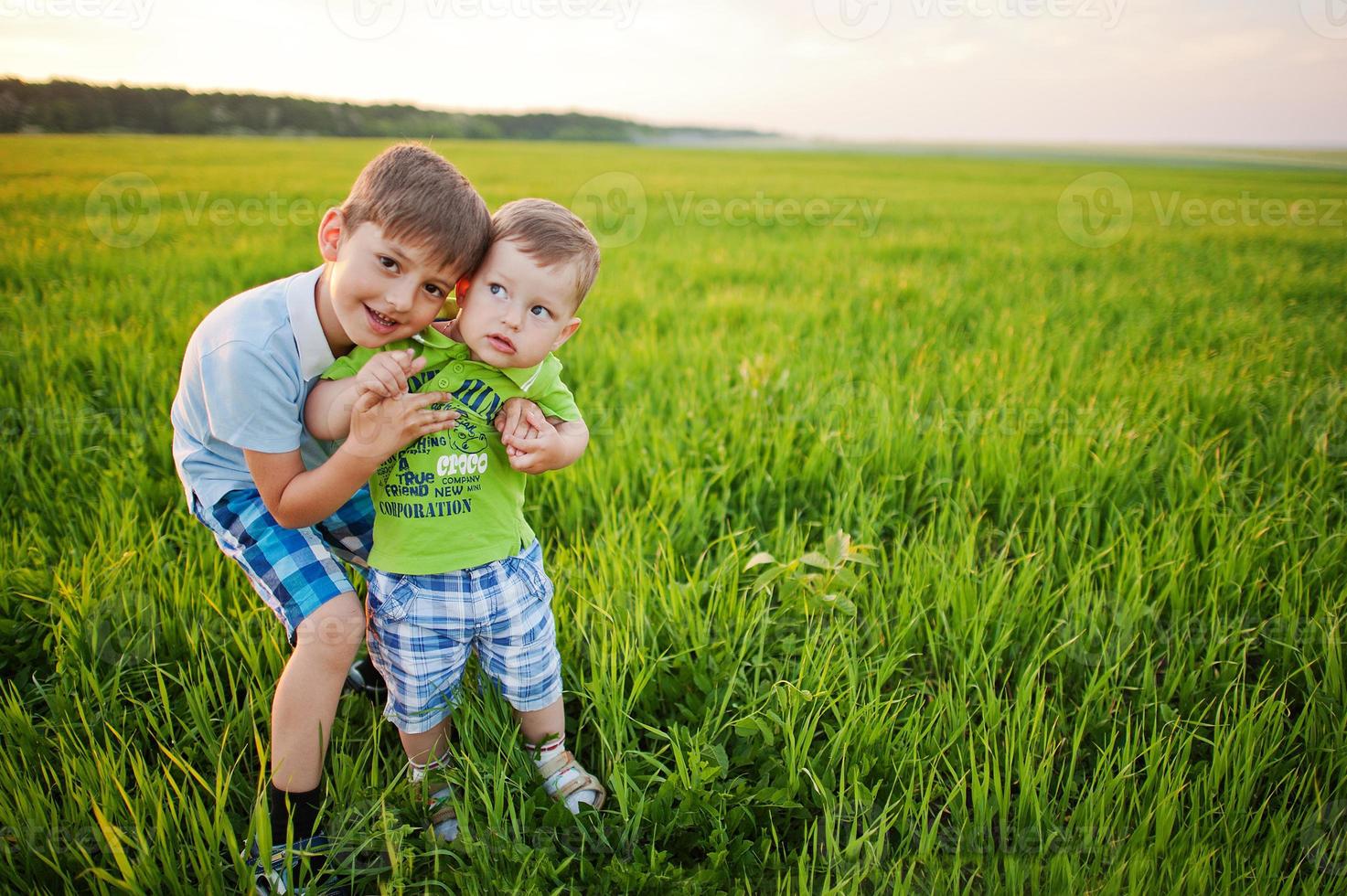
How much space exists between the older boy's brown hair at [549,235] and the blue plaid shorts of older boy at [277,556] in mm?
657

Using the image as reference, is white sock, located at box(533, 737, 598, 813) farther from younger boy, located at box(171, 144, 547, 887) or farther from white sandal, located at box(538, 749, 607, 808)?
younger boy, located at box(171, 144, 547, 887)

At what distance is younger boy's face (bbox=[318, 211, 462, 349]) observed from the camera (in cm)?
132

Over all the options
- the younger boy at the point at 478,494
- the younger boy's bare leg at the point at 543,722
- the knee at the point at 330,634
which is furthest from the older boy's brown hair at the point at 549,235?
the younger boy's bare leg at the point at 543,722

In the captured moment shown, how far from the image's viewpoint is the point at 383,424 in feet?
4.32

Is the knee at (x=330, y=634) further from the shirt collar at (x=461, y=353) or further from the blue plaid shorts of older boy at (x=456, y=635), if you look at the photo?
the shirt collar at (x=461, y=353)

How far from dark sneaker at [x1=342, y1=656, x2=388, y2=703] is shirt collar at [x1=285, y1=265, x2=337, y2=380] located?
87cm

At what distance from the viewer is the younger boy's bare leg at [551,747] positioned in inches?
62.7

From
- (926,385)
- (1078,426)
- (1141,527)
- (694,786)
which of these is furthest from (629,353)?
(694,786)

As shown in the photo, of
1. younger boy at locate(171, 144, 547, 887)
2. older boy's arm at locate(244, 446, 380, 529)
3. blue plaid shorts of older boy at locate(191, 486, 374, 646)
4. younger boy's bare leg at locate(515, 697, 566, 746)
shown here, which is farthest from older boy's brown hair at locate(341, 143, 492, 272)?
younger boy's bare leg at locate(515, 697, 566, 746)

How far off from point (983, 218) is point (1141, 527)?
33.7 ft

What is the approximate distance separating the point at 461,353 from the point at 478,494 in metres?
0.29

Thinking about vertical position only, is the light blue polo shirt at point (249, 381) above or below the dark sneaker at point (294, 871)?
above

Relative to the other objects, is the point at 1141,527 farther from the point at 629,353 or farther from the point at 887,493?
the point at 629,353

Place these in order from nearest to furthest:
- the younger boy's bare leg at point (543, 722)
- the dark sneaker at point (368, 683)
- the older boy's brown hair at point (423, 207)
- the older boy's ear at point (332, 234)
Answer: the older boy's brown hair at point (423, 207), the older boy's ear at point (332, 234), the younger boy's bare leg at point (543, 722), the dark sneaker at point (368, 683)
